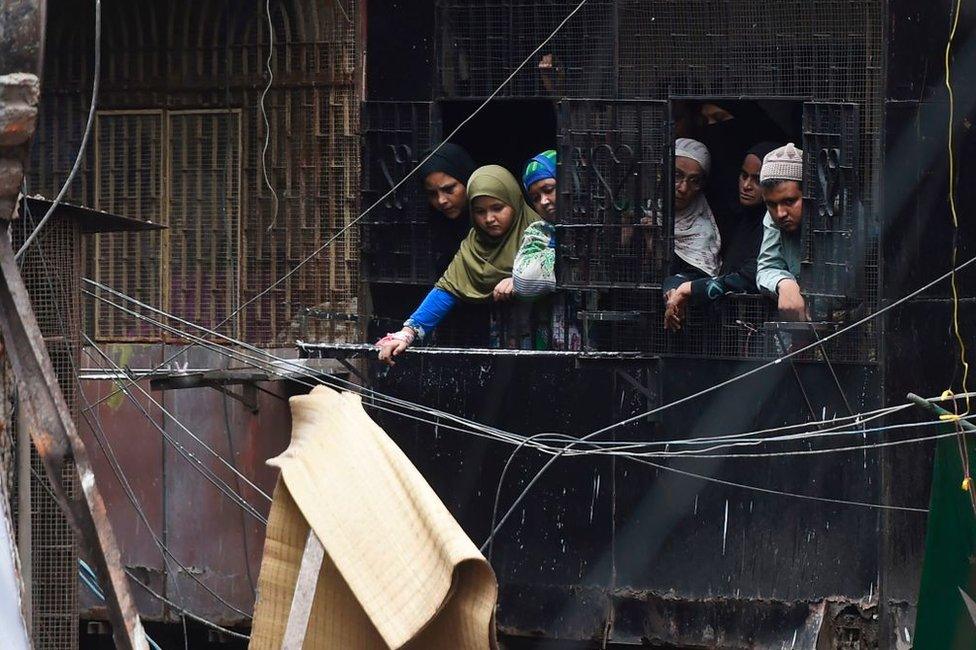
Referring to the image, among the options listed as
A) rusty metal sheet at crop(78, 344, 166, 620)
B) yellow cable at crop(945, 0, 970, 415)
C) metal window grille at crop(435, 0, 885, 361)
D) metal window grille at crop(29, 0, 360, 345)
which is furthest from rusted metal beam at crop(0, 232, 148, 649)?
rusty metal sheet at crop(78, 344, 166, 620)

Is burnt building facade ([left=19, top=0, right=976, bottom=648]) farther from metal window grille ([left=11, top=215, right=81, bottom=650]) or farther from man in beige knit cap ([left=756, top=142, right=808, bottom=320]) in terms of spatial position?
metal window grille ([left=11, top=215, right=81, bottom=650])

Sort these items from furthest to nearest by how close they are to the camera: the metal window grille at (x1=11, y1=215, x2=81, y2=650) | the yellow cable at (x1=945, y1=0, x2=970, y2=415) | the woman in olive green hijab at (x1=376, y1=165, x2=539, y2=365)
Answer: the woman in olive green hijab at (x1=376, y1=165, x2=539, y2=365) → the yellow cable at (x1=945, y1=0, x2=970, y2=415) → the metal window grille at (x1=11, y1=215, x2=81, y2=650)

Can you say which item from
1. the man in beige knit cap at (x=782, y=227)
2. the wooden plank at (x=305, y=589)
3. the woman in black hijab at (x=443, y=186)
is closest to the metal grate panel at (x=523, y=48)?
the woman in black hijab at (x=443, y=186)

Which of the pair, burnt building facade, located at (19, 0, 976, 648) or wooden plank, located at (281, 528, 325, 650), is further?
burnt building facade, located at (19, 0, 976, 648)

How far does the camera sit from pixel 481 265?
29.6ft

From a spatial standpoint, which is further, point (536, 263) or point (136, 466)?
point (136, 466)

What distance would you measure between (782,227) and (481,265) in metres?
1.75

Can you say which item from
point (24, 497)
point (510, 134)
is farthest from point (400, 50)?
point (24, 497)

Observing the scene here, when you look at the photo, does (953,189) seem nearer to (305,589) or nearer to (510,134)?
(510,134)

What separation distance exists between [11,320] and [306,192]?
5.36 metres

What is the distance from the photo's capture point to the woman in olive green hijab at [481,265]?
8883 mm

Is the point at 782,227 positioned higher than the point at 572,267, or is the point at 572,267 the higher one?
the point at 782,227

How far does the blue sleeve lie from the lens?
9078mm

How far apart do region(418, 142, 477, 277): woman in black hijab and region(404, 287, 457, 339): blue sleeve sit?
0.23 metres
